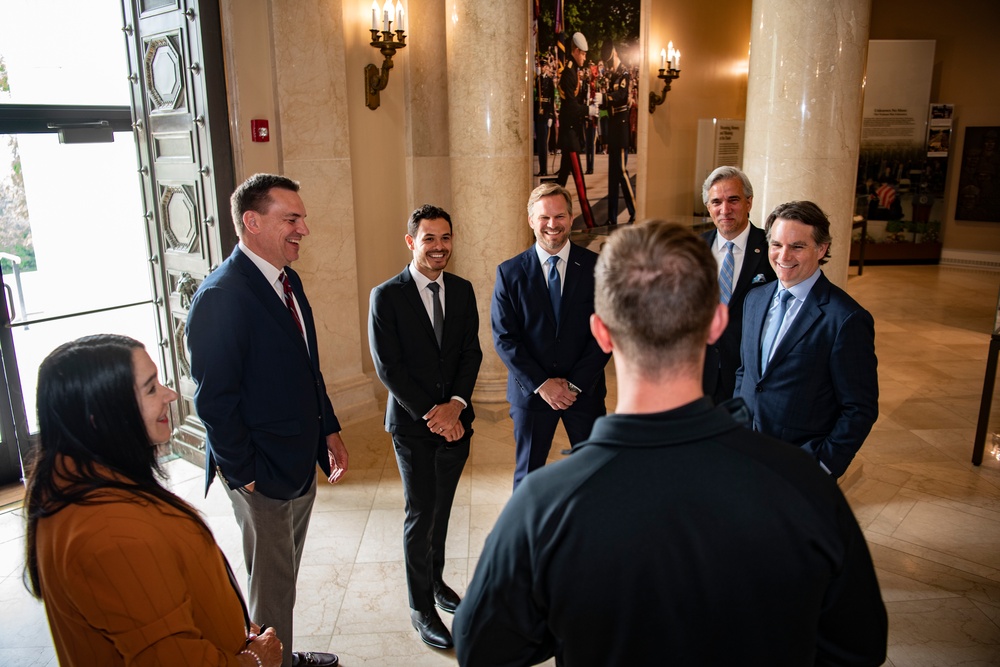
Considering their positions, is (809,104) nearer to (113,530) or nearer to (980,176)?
(113,530)

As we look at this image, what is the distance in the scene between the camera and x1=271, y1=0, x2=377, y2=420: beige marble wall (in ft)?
16.1

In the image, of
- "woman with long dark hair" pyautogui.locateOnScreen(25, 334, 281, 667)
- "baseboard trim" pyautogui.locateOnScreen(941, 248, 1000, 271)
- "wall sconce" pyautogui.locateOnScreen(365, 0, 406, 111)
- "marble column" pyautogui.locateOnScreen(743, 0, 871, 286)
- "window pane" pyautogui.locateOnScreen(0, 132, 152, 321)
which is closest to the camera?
"woman with long dark hair" pyautogui.locateOnScreen(25, 334, 281, 667)

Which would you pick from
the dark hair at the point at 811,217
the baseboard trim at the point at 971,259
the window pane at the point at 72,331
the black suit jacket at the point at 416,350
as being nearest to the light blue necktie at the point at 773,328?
the dark hair at the point at 811,217

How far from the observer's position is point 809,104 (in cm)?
411

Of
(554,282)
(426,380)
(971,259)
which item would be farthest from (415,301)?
(971,259)

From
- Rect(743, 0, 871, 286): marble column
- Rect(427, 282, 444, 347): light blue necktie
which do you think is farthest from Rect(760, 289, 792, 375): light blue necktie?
Rect(743, 0, 871, 286): marble column

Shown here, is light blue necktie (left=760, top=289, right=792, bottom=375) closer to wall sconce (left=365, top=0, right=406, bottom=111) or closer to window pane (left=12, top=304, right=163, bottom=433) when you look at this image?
wall sconce (left=365, top=0, right=406, bottom=111)

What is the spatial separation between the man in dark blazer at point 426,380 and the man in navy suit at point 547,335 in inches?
13.8

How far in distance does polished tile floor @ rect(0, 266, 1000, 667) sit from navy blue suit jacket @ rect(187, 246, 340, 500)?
3.29 feet

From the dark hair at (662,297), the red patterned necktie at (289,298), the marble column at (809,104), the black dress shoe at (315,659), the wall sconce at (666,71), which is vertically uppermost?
the wall sconce at (666,71)

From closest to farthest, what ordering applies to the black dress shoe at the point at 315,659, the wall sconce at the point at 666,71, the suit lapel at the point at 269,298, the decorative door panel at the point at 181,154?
1. the suit lapel at the point at 269,298
2. the black dress shoe at the point at 315,659
3. the decorative door panel at the point at 181,154
4. the wall sconce at the point at 666,71

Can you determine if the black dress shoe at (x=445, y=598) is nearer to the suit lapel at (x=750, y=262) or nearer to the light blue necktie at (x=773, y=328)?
the light blue necktie at (x=773, y=328)

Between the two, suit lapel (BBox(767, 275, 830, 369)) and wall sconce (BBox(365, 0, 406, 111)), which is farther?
wall sconce (BBox(365, 0, 406, 111))

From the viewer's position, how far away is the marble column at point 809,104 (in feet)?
13.2
